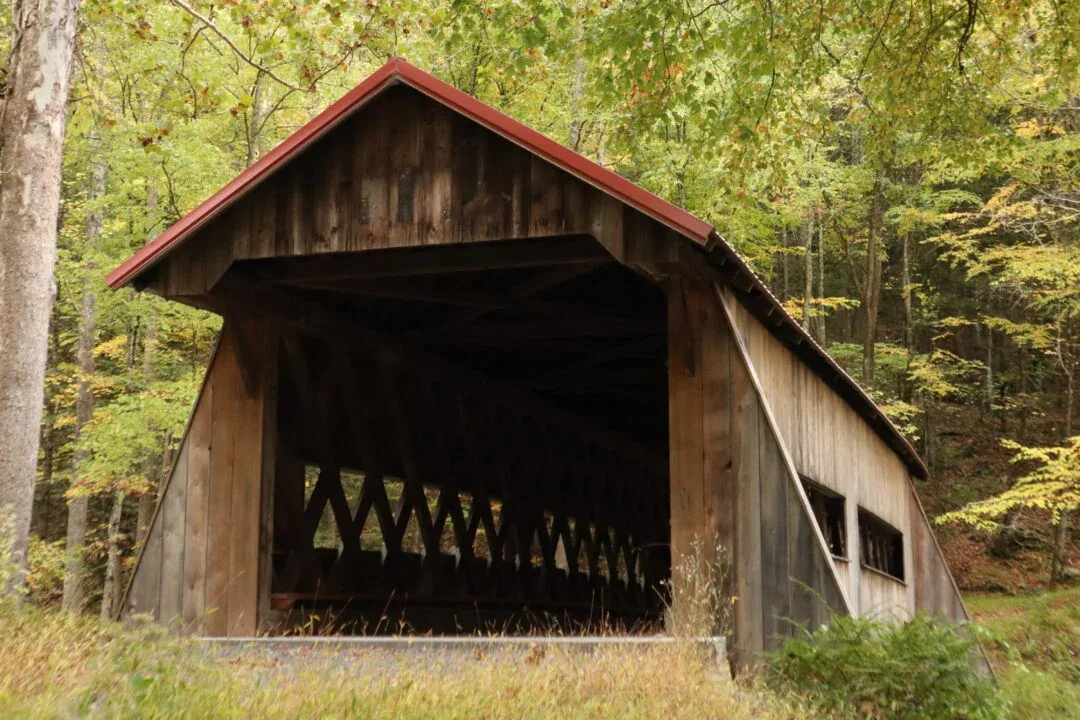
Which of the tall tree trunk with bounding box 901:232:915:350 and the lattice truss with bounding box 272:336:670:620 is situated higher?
the tall tree trunk with bounding box 901:232:915:350

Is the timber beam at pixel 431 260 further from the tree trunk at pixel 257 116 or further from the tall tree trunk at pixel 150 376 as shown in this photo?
the tall tree trunk at pixel 150 376

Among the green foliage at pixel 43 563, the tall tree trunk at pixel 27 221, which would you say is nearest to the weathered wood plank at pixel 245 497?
the tall tree trunk at pixel 27 221

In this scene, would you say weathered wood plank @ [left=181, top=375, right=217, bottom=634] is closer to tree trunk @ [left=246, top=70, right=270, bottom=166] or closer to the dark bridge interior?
the dark bridge interior

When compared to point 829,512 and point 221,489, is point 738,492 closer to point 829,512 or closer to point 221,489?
point 221,489

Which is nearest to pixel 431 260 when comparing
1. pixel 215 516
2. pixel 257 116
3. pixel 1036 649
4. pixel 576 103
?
pixel 215 516

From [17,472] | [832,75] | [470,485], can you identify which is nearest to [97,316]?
[470,485]

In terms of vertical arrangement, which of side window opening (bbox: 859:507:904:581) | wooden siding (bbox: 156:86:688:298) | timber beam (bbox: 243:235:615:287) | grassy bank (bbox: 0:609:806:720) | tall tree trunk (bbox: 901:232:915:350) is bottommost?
side window opening (bbox: 859:507:904:581)

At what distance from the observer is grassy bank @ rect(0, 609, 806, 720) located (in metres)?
4.24

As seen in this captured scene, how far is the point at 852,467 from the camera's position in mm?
12320

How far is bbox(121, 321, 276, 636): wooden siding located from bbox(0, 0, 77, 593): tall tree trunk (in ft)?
3.83

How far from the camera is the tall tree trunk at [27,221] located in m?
7.96

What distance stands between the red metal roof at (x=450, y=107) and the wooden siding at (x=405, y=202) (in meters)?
0.26

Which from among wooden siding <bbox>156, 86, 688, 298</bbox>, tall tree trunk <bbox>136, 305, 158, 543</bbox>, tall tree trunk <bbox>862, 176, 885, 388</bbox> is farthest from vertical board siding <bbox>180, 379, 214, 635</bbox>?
tall tree trunk <bbox>862, 176, 885, 388</bbox>

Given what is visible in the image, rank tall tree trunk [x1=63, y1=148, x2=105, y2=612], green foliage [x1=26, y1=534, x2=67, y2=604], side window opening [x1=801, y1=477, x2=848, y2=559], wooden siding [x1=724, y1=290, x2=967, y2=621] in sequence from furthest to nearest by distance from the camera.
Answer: tall tree trunk [x1=63, y1=148, x2=105, y2=612], green foliage [x1=26, y1=534, x2=67, y2=604], side window opening [x1=801, y1=477, x2=848, y2=559], wooden siding [x1=724, y1=290, x2=967, y2=621]
